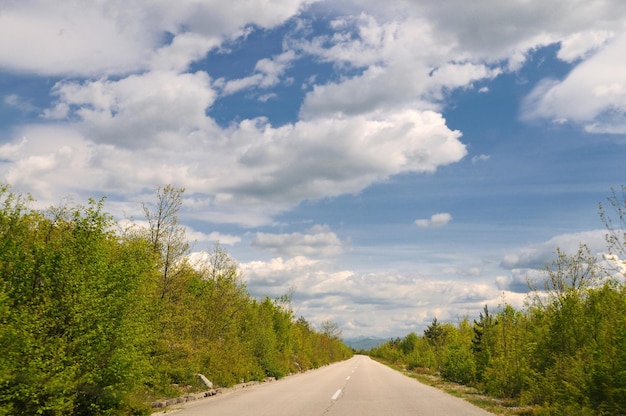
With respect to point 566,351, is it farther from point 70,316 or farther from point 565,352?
point 70,316

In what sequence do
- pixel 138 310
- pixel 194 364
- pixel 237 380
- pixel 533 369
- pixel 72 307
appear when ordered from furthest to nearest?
pixel 237 380, pixel 194 364, pixel 533 369, pixel 138 310, pixel 72 307

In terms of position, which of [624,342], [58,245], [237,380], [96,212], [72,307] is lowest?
[237,380]

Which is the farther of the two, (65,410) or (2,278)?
(65,410)

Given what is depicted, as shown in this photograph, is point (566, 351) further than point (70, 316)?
Yes

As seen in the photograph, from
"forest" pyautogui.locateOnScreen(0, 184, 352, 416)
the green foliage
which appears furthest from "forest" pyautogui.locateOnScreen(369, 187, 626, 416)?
"forest" pyautogui.locateOnScreen(0, 184, 352, 416)

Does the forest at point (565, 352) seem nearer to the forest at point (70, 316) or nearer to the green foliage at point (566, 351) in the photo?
the green foliage at point (566, 351)

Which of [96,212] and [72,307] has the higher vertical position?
[96,212]

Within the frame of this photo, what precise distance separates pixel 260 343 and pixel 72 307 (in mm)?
27478

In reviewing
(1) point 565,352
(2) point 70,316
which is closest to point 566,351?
(1) point 565,352

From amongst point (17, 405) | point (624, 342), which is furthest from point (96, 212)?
point (624, 342)

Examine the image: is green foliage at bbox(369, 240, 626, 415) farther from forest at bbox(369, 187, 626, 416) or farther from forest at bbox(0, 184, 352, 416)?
forest at bbox(0, 184, 352, 416)

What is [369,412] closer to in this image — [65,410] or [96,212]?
[65,410]

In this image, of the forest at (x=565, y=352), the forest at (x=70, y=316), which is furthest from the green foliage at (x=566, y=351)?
the forest at (x=70, y=316)

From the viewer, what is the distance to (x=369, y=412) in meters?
14.9
